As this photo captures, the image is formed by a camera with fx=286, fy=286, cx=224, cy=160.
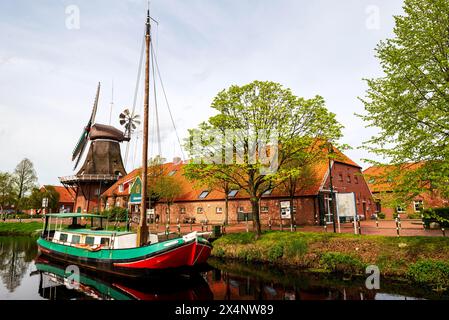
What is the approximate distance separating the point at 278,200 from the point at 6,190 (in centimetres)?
5538

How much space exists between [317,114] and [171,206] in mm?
26480

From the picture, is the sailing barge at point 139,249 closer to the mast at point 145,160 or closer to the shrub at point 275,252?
the mast at point 145,160

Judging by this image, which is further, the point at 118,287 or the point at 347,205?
the point at 347,205

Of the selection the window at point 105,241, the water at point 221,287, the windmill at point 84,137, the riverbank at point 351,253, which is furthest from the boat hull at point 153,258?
the windmill at point 84,137

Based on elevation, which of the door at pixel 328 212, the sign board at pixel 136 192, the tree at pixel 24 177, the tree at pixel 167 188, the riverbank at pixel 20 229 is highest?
the tree at pixel 24 177

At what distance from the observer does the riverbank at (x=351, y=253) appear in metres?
12.7

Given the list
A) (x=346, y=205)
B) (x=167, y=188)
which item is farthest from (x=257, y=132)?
(x=167, y=188)

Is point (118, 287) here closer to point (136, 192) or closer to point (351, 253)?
point (136, 192)

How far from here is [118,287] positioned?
14.0m

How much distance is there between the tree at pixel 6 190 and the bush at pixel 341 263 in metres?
62.7

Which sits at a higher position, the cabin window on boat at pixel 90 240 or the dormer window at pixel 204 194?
the dormer window at pixel 204 194

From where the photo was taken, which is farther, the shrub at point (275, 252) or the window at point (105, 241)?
the shrub at point (275, 252)

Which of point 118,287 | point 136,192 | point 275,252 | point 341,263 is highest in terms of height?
point 136,192
